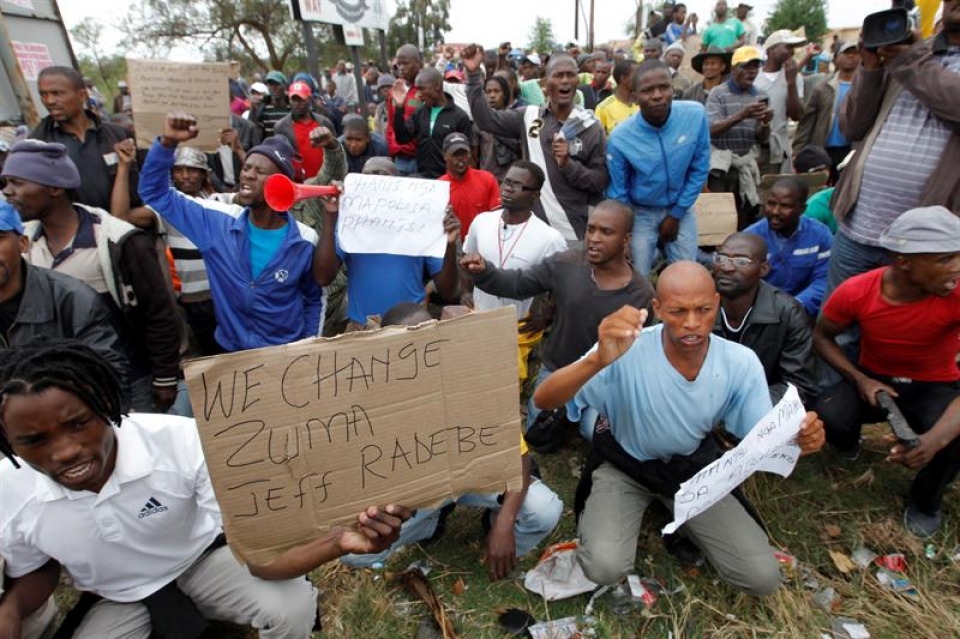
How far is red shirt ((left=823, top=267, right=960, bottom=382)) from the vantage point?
9.33 feet

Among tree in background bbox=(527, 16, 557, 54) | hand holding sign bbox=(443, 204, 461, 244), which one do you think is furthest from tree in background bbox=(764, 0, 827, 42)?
hand holding sign bbox=(443, 204, 461, 244)

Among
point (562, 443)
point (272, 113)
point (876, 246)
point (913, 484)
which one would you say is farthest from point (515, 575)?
point (272, 113)

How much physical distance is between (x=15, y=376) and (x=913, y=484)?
403cm

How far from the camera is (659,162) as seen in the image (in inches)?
168

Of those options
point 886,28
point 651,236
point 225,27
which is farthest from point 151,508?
point 225,27

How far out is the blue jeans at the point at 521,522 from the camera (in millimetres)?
2713

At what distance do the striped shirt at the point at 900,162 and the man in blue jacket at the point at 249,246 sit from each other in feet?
10.7

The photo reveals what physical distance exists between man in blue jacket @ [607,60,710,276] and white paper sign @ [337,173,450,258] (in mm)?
1781

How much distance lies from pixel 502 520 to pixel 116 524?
1.54 meters

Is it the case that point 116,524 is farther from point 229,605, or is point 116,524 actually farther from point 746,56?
point 746,56

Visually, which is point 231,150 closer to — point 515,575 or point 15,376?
point 15,376

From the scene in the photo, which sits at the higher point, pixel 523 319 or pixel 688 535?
pixel 523 319

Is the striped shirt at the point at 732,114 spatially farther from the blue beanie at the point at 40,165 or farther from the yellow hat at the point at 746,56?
the blue beanie at the point at 40,165

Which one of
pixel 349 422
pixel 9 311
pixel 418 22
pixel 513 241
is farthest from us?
pixel 418 22
